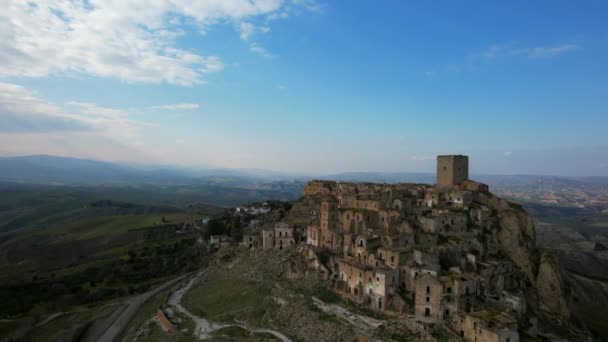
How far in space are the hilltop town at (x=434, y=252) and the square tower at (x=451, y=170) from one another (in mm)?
163

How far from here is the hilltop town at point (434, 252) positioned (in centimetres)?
3431

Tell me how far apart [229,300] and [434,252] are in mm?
26434

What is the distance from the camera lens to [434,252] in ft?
133

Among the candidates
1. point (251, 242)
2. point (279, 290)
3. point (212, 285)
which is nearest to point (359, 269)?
point (279, 290)

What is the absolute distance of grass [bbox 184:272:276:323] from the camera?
44.3 m

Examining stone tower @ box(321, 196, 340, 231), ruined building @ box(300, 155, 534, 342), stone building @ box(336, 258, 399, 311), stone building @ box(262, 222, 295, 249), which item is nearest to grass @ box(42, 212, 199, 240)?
stone building @ box(262, 222, 295, 249)

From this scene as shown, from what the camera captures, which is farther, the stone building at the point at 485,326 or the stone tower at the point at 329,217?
the stone tower at the point at 329,217

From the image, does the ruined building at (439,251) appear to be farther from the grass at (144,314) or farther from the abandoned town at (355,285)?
the grass at (144,314)

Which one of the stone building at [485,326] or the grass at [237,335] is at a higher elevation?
the stone building at [485,326]

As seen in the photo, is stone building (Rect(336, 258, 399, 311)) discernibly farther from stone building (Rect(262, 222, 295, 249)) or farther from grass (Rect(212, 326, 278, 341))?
stone building (Rect(262, 222, 295, 249))

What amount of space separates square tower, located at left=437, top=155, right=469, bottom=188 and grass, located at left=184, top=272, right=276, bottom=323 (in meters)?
33.7

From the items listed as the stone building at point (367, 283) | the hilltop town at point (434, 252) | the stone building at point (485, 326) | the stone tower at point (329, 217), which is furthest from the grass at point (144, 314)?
the stone building at point (485, 326)

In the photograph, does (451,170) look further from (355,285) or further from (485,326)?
(485,326)

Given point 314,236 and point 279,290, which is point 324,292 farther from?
point 314,236
